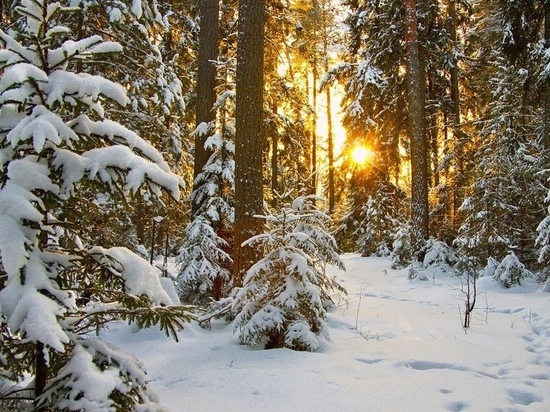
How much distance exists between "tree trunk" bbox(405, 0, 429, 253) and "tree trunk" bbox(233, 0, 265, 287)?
6.90 metres

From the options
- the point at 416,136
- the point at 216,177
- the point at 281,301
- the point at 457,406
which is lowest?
the point at 457,406

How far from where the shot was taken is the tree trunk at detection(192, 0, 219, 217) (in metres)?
7.85

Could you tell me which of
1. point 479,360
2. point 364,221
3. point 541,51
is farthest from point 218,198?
point 364,221

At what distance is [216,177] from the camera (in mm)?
7457

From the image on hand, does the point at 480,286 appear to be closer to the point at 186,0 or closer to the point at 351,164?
the point at 351,164

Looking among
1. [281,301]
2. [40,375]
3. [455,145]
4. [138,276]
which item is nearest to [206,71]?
[281,301]

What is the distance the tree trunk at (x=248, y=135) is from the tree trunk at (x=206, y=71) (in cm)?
212

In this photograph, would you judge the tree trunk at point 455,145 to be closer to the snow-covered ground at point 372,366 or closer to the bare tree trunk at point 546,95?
the bare tree trunk at point 546,95

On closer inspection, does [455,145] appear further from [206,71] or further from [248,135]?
[248,135]

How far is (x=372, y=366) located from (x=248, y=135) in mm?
3457

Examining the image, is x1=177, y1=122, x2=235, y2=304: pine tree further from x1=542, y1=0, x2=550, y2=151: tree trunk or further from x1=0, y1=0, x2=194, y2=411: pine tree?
x1=542, y1=0, x2=550, y2=151: tree trunk

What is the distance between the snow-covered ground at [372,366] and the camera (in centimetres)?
317

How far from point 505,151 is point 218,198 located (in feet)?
29.7

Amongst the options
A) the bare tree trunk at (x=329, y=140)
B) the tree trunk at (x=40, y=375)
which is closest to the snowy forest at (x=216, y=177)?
the tree trunk at (x=40, y=375)
